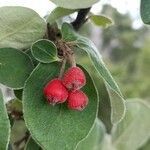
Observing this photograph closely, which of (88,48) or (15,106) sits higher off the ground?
(88,48)

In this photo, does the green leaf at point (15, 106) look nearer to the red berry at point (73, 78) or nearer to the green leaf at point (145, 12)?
the red berry at point (73, 78)

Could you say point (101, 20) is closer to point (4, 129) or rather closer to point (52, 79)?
point (52, 79)

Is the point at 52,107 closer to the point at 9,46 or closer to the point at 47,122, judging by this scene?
the point at 47,122

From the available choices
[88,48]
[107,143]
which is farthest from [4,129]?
[107,143]

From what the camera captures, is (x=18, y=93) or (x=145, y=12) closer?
(x=145, y=12)

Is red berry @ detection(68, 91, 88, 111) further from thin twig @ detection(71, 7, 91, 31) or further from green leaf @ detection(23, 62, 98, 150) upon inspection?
thin twig @ detection(71, 7, 91, 31)

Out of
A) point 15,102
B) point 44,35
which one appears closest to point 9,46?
point 44,35
